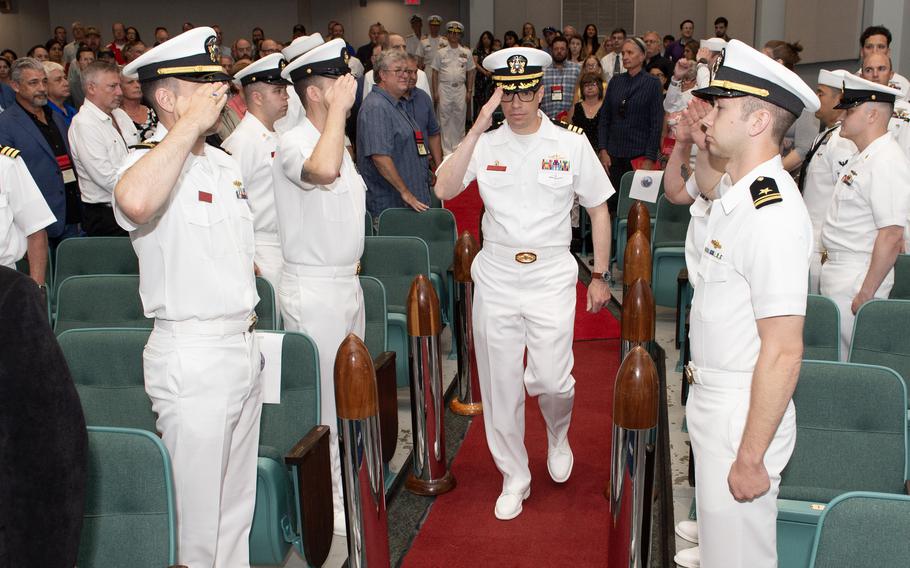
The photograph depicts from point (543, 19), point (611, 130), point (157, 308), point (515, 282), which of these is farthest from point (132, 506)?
point (543, 19)

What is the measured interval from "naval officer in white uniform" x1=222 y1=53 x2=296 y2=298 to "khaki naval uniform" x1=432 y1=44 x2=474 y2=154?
8.13 m

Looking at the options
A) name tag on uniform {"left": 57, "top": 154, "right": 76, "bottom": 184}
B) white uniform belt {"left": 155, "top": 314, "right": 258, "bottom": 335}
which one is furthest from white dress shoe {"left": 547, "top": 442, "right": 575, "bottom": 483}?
name tag on uniform {"left": 57, "top": 154, "right": 76, "bottom": 184}

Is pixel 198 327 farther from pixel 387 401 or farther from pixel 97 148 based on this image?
pixel 97 148

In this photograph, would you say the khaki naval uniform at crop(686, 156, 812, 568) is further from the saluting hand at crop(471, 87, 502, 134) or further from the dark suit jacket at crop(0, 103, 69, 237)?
the dark suit jacket at crop(0, 103, 69, 237)

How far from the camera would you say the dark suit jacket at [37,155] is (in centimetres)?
512

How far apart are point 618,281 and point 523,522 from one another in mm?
3732

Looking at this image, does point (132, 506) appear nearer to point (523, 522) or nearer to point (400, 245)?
point (523, 522)

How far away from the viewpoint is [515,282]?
10.7ft

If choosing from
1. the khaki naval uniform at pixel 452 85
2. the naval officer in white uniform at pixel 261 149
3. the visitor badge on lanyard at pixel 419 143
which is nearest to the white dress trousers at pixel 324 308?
the naval officer in white uniform at pixel 261 149

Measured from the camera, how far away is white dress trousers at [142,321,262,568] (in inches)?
90.7

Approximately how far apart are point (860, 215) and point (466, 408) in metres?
2.05

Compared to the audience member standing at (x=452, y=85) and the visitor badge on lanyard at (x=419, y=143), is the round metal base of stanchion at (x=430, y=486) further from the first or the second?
the audience member standing at (x=452, y=85)

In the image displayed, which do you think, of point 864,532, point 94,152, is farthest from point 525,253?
point 94,152

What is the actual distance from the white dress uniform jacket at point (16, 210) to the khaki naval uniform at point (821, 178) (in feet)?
11.7
